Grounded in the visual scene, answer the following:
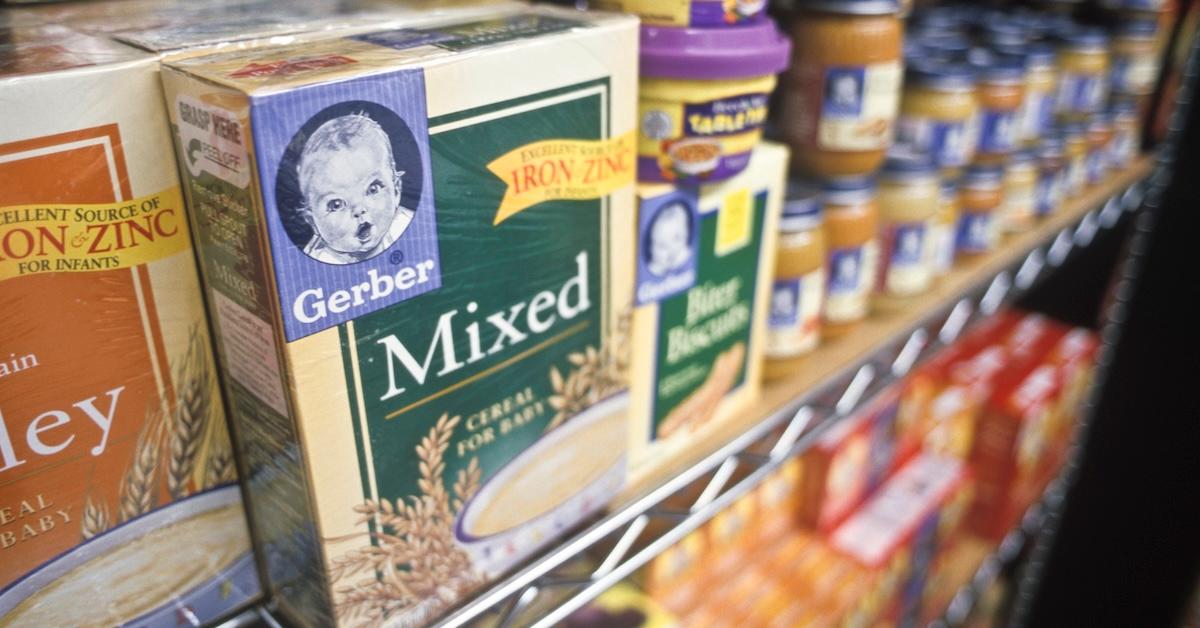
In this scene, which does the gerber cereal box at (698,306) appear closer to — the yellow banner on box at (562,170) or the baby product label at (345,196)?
the yellow banner on box at (562,170)

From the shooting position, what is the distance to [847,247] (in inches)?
41.0

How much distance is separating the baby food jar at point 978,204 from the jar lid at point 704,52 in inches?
26.2

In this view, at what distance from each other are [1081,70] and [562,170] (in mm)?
1220

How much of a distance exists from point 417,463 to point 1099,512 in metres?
1.85

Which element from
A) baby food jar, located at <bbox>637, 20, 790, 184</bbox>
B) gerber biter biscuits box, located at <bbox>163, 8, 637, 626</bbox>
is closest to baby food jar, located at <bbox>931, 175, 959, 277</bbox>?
baby food jar, located at <bbox>637, 20, 790, 184</bbox>

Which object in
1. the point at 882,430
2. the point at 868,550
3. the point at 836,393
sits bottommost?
the point at 868,550

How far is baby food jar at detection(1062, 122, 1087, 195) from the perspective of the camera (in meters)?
1.46

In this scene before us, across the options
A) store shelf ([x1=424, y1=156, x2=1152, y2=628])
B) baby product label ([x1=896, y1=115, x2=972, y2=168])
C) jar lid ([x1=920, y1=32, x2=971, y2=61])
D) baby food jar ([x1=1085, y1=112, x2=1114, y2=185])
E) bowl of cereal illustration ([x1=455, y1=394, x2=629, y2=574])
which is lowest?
store shelf ([x1=424, y1=156, x2=1152, y2=628])

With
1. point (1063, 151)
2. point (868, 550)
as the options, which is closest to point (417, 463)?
point (868, 550)

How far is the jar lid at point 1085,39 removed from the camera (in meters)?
1.43

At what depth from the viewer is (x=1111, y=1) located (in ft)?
5.16

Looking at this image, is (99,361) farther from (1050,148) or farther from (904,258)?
(1050,148)

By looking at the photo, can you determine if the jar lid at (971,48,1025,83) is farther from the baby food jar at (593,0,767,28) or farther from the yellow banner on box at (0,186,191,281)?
the yellow banner on box at (0,186,191,281)

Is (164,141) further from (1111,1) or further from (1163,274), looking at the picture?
(1163,274)
